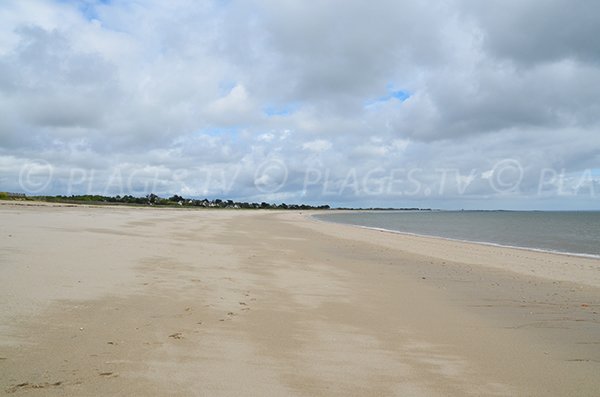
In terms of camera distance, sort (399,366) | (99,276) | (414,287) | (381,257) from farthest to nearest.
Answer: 1. (381,257)
2. (414,287)
3. (99,276)
4. (399,366)

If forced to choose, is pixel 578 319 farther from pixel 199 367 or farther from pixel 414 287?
pixel 199 367

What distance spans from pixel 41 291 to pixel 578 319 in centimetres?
992

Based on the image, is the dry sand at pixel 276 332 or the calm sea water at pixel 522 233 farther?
the calm sea water at pixel 522 233

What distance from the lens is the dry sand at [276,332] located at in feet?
14.9

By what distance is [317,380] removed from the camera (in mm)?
4664

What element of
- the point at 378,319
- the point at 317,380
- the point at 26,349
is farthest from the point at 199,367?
the point at 378,319

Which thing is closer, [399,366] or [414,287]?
[399,366]

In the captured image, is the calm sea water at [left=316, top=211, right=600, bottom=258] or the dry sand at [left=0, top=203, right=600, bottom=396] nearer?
the dry sand at [left=0, top=203, right=600, bottom=396]

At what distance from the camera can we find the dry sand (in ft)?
14.9

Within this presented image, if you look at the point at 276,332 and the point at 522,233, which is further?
the point at 522,233

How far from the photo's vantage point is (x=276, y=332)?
6.36m

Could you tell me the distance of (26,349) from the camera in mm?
4957

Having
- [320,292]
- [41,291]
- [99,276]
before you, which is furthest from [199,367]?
[99,276]

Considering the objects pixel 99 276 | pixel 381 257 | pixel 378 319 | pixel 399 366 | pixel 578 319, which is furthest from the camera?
pixel 381 257
